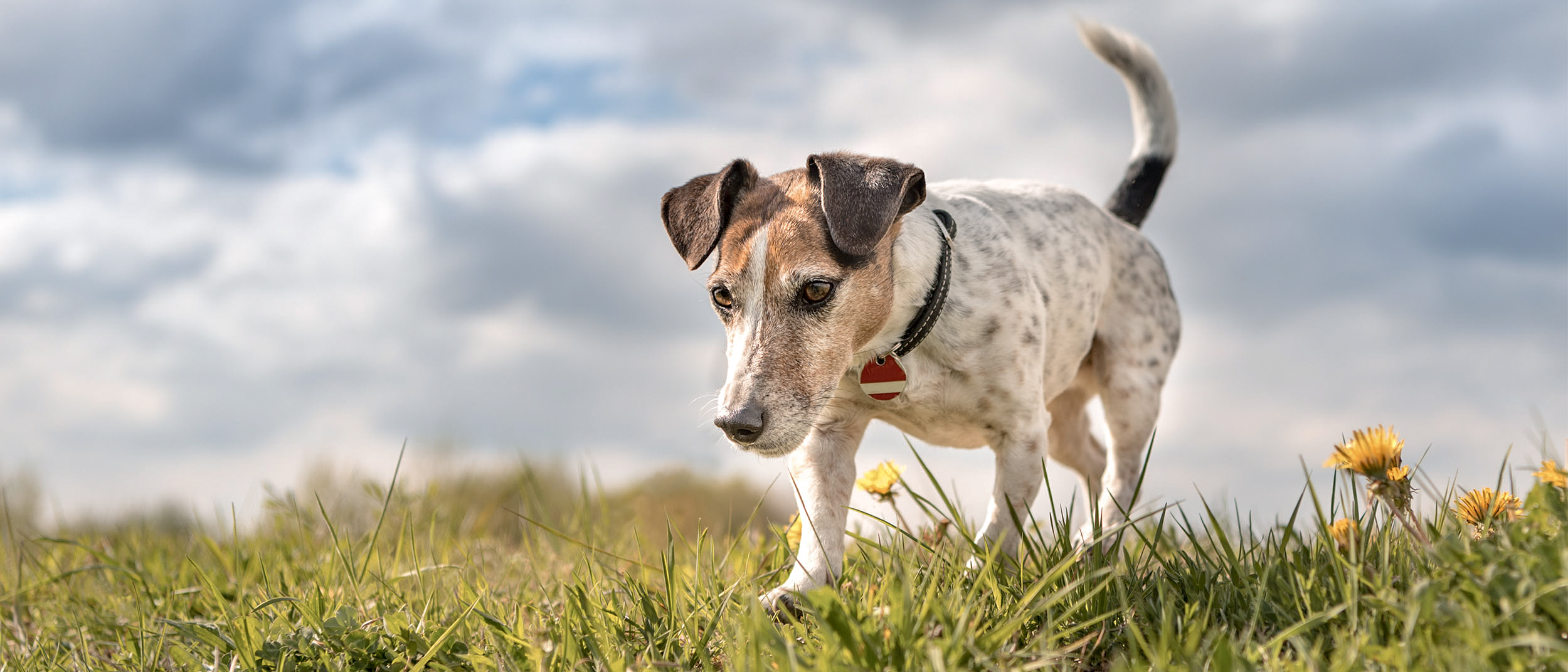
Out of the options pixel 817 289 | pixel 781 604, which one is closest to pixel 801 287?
pixel 817 289

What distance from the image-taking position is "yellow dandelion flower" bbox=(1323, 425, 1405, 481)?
9.37 feet

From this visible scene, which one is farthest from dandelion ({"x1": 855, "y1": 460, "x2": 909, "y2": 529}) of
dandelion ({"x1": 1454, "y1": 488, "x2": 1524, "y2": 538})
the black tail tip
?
the black tail tip

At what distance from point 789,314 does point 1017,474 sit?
1.25 metres

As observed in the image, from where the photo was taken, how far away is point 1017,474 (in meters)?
4.17

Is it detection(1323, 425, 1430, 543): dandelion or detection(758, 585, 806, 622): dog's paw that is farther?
detection(758, 585, 806, 622): dog's paw

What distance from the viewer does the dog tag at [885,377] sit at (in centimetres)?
396

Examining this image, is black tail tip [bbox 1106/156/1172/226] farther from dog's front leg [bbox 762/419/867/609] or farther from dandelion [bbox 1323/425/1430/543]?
dandelion [bbox 1323/425/1430/543]

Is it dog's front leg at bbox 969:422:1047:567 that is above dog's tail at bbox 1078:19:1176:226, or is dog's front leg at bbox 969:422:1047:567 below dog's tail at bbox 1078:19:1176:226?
below

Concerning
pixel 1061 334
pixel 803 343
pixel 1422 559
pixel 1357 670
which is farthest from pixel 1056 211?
pixel 1357 670

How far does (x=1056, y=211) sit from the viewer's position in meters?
5.18

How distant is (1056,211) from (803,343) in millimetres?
2174

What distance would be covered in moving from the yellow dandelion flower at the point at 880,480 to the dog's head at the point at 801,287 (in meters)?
0.47

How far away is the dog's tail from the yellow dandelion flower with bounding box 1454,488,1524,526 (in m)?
3.03

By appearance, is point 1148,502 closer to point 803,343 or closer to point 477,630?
point 803,343
